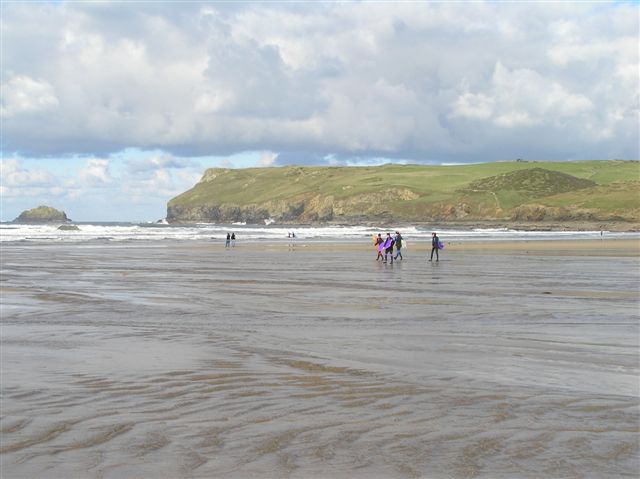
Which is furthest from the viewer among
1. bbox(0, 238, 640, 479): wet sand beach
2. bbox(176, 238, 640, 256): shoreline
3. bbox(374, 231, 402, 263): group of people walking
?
bbox(176, 238, 640, 256): shoreline

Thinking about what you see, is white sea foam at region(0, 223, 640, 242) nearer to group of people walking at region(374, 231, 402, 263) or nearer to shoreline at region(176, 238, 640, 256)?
shoreline at region(176, 238, 640, 256)

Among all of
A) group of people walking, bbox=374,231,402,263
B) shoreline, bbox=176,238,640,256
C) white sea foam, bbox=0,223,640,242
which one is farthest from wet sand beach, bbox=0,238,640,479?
white sea foam, bbox=0,223,640,242

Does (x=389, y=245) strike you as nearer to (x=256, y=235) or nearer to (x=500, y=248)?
(x=500, y=248)

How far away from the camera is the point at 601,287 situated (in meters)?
28.3

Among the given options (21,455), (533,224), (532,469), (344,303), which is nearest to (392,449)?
(532,469)

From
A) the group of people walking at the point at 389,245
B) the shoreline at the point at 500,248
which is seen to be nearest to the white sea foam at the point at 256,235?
the shoreline at the point at 500,248

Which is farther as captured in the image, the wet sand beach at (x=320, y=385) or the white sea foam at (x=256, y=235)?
the white sea foam at (x=256, y=235)

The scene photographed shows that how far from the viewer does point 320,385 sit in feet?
37.1

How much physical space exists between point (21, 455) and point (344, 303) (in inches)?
625

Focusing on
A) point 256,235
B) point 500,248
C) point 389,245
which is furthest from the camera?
point 256,235

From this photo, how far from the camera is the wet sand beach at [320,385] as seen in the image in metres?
7.88

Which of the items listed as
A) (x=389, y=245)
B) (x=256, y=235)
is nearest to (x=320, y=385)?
(x=389, y=245)

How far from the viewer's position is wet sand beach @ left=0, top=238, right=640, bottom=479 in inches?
310

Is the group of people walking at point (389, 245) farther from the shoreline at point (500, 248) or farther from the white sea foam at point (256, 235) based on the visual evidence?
the white sea foam at point (256, 235)
